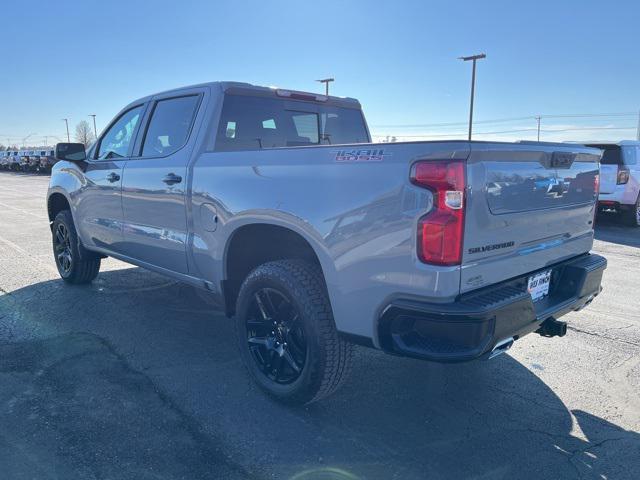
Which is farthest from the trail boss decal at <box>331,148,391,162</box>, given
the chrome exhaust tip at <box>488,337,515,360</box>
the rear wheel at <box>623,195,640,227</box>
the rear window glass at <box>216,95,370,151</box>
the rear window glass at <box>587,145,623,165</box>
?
the rear wheel at <box>623,195,640,227</box>

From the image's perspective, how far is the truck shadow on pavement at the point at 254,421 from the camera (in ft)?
8.51

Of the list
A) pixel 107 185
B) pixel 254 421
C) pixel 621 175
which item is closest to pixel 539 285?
pixel 254 421

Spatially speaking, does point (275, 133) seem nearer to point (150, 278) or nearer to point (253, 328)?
point (253, 328)

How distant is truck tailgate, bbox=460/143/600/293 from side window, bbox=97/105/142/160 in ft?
11.0

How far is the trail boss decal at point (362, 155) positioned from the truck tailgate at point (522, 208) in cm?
43

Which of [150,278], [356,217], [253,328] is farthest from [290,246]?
[150,278]

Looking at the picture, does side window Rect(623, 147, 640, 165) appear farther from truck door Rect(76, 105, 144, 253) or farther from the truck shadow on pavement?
truck door Rect(76, 105, 144, 253)

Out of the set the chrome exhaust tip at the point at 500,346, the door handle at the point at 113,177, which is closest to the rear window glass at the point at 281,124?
the door handle at the point at 113,177

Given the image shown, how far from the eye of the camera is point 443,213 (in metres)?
2.34

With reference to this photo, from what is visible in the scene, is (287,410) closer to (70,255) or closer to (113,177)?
(113,177)

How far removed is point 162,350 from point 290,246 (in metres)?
1.45

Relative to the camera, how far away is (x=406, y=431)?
9.64 ft

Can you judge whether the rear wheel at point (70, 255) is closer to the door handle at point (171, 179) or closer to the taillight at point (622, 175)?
the door handle at point (171, 179)

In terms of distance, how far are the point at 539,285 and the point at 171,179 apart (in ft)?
8.65
